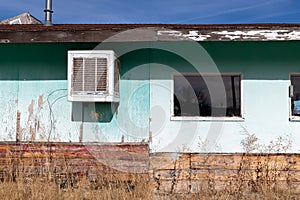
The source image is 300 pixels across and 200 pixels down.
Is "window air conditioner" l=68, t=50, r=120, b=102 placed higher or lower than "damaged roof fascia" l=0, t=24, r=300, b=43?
lower

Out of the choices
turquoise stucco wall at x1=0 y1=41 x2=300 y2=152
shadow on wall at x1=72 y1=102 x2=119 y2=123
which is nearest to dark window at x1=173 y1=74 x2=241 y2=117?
turquoise stucco wall at x1=0 y1=41 x2=300 y2=152

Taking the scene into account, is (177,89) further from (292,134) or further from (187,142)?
(292,134)

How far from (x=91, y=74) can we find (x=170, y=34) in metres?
1.32

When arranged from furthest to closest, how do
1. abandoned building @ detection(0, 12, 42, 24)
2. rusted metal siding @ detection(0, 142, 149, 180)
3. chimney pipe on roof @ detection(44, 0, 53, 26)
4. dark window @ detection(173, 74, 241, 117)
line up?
1. abandoned building @ detection(0, 12, 42, 24)
2. chimney pipe on roof @ detection(44, 0, 53, 26)
3. dark window @ detection(173, 74, 241, 117)
4. rusted metal siding @ detection(0, 142, 149, 180)

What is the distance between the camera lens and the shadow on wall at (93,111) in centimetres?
575

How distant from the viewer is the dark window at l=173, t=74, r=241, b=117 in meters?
5.70

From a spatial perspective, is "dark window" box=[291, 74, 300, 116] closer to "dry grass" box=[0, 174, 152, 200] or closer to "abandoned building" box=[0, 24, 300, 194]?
"abandoned building" box=[0, 24, 300, 194]

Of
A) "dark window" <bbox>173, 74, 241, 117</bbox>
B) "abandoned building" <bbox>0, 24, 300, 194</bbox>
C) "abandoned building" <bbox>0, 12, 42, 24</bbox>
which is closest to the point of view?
"abandoned building" <bbox>0, 24, 300, 194</bbox>

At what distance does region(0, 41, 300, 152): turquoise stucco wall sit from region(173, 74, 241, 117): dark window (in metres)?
0.13

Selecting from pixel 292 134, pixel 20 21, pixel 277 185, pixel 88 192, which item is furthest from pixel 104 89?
pixel 20 21

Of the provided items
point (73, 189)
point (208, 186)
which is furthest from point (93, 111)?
point (208, 186)

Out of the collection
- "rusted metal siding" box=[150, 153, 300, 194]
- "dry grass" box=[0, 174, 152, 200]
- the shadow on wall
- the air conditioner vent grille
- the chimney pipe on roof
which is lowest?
"dry grass" box=[0, 174, 152, 200]

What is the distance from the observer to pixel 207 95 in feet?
19.1

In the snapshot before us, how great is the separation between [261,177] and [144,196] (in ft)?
4.91
